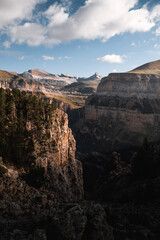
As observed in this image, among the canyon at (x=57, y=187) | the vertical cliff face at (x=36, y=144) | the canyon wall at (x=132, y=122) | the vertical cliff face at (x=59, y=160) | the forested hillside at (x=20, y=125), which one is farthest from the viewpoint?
the canyon wall at (x=132, y=122)

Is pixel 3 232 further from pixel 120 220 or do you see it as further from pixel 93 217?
pixel 120 220

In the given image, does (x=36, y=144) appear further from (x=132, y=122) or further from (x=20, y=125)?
(x=132, y=122)

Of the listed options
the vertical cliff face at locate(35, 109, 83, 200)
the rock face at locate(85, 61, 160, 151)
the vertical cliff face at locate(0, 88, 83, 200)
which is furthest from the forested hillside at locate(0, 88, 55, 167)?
the rock face at locate(85, 61, 160, 151)

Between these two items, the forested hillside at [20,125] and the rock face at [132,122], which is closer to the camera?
the forested hillside at [20,125]

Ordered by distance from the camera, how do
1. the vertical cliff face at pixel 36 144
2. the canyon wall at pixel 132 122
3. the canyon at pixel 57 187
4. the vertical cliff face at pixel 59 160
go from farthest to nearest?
1. the canyon wall at pixel 132 122
2. the vertical cliff face at pixel 59 160
3. the vertical cliff face at pixel 36 144
4. the canyon at pixel 57 187

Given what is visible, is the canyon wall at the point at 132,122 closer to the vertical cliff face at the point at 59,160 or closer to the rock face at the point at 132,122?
the rock face at the point at 132,122

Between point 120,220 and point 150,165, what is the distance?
29256 millimetres

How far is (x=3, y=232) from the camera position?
530 inches

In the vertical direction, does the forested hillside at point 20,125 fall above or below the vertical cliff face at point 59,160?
above

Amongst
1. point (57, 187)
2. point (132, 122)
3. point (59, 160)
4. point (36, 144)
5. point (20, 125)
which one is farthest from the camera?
point (132, 122)

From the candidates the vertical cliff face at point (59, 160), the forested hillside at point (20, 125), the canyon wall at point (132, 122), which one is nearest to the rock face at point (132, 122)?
the canyon wall at point (132, 122)

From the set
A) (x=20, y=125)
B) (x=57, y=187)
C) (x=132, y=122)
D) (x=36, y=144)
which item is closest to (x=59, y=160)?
(x=36, y=144)

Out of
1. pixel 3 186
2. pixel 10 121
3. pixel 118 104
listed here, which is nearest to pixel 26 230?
pixel 3 186

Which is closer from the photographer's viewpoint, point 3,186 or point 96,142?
point 3,186
